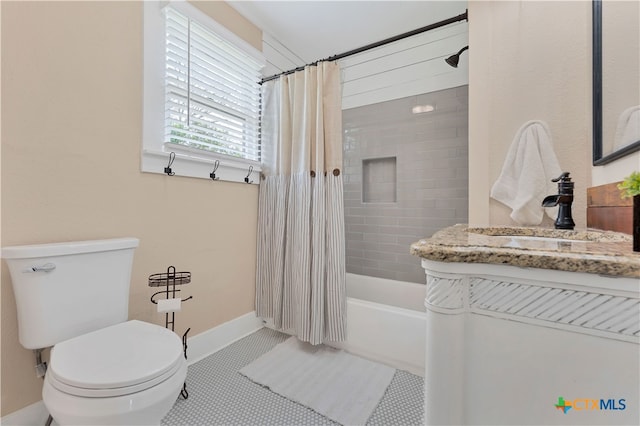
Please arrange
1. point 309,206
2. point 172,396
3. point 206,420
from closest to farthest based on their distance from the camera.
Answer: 1. point 172,396
2. point 206,420
3. point 309,206

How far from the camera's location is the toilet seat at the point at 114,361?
0.86 meters

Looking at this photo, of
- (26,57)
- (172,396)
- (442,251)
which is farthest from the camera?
(26,57)

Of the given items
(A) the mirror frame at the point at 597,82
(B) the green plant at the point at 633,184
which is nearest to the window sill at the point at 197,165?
(B) the green plant at the point at 633,184

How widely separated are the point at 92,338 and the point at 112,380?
1.20ft

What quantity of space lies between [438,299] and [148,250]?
1.60m

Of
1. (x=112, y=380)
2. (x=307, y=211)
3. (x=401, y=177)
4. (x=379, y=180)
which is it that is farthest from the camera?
(x=379, y=180)

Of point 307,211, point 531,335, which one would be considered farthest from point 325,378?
point 531,335

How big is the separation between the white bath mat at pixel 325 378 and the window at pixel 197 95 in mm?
1319

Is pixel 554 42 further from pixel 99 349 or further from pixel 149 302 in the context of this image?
pixel 149 302

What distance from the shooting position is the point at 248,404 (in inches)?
56.4

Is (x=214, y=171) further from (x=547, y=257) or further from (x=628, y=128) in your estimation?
(x=628, y=128)

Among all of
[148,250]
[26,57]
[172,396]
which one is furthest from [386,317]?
[26,57]

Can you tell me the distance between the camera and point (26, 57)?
3.91 ft

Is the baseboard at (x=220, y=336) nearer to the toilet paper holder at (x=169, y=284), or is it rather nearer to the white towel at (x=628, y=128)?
the toilet paper holder at (x=169, y=284)
